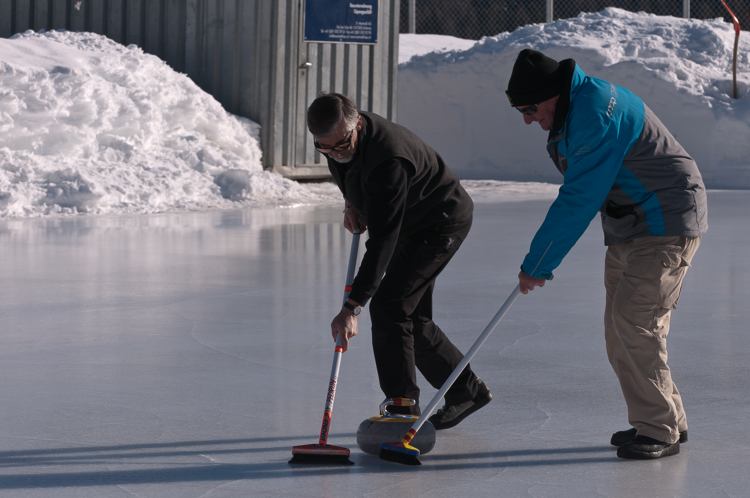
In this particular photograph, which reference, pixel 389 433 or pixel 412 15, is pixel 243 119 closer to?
pixel 412 15

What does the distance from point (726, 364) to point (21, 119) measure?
11.7 metres

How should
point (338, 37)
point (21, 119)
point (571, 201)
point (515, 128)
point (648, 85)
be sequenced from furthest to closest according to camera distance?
point (515, 128) → point (648, 85) → point (338, 37) → point (21, 119) → point (571, 201)

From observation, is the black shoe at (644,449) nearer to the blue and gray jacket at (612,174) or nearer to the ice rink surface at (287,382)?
the ice rink surface at (287,382)

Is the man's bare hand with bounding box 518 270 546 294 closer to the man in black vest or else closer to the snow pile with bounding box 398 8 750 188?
the man in black vest

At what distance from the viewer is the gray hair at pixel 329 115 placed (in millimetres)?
3438

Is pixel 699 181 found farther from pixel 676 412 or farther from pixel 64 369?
pixel 64 369

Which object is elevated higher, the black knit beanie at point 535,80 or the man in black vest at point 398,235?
the black knit beanie at point 535,80

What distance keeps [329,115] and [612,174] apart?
1002 mm

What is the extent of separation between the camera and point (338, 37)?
1683cm

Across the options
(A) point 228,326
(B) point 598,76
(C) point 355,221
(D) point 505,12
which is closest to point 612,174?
(C) point 355,221

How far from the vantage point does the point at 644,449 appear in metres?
3.57

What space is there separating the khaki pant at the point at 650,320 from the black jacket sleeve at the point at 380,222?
871 mm

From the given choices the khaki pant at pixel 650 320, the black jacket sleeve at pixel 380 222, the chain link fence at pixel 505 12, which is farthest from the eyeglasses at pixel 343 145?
the chain link fence at pixel 505 12

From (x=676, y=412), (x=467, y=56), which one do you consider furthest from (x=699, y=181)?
(x=467, y=56)
